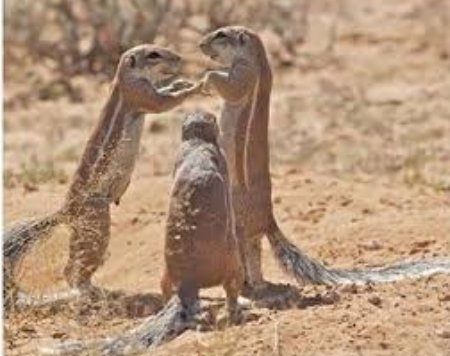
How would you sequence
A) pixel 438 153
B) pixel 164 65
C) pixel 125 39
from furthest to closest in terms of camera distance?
pixel 125 39 → pixel 438 153 → pixel 164 65

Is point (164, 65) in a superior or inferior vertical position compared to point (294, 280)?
superior

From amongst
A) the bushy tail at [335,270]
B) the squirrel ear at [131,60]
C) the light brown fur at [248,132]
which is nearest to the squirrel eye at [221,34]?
the light brown fur at [248,132]

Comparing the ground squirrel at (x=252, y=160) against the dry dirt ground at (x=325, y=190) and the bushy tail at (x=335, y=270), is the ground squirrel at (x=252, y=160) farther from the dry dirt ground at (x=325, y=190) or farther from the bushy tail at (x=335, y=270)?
the dry dirt ground at (x=325, y=190)

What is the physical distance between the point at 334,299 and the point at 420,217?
2.57 meters

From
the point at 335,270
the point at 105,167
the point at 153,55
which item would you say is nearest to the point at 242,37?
the point at 153,55

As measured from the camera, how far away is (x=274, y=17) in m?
16.0

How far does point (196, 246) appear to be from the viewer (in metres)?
7.20

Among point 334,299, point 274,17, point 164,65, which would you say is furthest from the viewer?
point 274,17

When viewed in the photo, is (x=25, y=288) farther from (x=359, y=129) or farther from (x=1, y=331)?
(x=359, y=129)

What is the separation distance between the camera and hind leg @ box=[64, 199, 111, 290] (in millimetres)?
8258

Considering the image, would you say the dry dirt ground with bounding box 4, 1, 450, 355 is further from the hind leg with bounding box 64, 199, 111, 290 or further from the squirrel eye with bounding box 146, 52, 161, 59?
the squirrel eye with bounding box 146, 52, 161, 59

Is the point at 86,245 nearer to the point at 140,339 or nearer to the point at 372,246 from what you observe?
the point at 140,339

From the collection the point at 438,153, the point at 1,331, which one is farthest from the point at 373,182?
the point at 1,331

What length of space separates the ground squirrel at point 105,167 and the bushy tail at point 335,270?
0.83m
